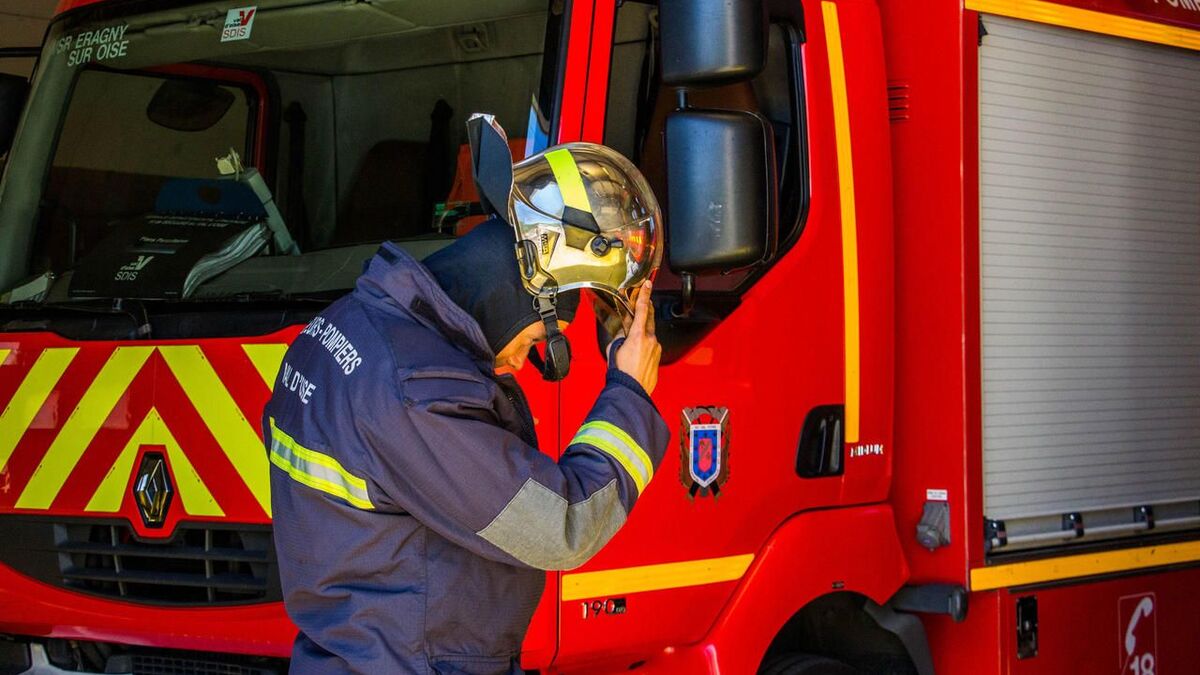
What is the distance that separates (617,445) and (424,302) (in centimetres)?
37

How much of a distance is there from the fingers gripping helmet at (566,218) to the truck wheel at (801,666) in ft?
4.22

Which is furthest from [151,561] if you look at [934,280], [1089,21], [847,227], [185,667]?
[1089,21]

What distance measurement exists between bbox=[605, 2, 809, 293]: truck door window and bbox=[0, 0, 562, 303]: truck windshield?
18cm

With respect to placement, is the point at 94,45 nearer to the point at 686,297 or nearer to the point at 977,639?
the point at 686,297

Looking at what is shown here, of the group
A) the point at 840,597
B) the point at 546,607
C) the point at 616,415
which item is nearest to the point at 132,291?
the point at 546,607

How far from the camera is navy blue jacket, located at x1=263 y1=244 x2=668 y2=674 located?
224 centimetres

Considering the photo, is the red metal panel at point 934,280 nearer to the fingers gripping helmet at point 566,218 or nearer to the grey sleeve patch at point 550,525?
the fingers gripping helmet at point 566,218

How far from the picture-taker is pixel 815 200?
3570 mm

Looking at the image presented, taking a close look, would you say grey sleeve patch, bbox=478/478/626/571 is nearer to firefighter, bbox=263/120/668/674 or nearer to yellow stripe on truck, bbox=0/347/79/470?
firefighter, bbox=263/120/668/674

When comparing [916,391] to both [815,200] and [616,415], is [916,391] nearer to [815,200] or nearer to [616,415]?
[815,200]

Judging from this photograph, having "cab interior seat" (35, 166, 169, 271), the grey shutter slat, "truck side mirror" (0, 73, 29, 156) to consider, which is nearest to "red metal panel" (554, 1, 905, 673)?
the grey shutter slat

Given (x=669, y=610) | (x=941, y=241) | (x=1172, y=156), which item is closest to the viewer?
(x=669, y=610)

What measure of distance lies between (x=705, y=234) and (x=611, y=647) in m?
0.87

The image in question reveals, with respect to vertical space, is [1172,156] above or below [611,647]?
A: above
